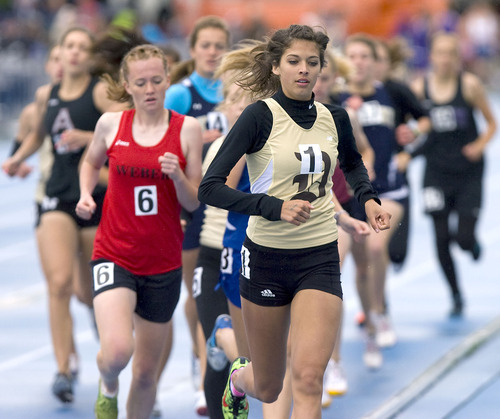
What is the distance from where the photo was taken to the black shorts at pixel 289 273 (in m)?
5.39

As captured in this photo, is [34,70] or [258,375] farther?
[34,70]

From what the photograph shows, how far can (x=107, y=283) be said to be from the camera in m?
6.13

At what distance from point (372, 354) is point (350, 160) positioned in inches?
132

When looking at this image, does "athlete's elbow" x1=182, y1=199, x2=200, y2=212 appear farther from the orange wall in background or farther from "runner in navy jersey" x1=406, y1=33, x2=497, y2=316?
the orange wall in background

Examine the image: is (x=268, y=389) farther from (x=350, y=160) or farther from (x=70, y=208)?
(x=70, y=208)

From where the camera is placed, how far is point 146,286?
20.5ft

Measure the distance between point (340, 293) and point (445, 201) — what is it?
549 centimetres

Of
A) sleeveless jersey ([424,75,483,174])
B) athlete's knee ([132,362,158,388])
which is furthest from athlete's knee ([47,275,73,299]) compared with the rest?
sleeveless jersey ([424,75,483,174])

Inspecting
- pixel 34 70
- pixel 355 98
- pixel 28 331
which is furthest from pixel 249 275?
pixel 34 70

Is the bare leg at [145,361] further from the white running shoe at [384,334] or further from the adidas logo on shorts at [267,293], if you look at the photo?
the white running shoe at [384,334]

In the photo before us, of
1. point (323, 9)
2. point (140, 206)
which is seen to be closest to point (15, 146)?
point (140, 206)

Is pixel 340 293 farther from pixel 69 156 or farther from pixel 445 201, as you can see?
pixel 445 201

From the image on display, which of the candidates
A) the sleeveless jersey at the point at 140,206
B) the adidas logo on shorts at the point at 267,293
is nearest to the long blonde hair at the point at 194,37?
the sleeveless jersey at the point at 140,206

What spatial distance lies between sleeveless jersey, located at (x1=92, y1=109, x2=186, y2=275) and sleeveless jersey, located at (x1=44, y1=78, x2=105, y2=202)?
1.63 m
